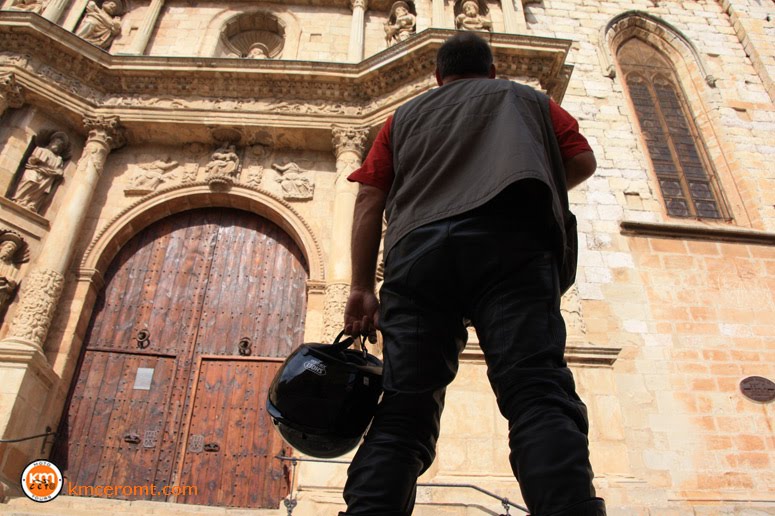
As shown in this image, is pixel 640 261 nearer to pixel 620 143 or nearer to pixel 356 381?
pixel 620 143

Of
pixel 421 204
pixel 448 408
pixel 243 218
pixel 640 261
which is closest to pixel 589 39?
pixel 640 261

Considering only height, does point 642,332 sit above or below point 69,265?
below

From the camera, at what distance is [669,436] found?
6707 mm

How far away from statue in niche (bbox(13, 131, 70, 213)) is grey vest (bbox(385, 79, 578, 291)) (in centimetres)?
669

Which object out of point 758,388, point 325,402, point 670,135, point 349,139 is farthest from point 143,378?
point 670,135

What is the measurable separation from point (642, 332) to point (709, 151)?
4.42 meters

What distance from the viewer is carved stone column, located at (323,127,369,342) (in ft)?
21.4

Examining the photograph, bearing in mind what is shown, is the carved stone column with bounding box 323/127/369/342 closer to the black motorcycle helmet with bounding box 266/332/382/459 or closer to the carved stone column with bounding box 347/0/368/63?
the carved stone column with bounding box 347/0/368/63

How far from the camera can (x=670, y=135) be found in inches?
401

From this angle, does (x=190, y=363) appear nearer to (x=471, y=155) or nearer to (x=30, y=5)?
(x=471, y=155)

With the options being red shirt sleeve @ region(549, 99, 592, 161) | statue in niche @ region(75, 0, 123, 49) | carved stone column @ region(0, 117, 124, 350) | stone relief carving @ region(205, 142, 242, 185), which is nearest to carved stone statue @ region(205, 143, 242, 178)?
stone relief carving @ region(205, 142, 242, 185)

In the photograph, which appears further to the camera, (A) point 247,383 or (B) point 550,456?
(A) point 247,383

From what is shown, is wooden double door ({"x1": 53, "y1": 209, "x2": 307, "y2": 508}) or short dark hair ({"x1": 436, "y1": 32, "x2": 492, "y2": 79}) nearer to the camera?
short dark hair ({"x1": 436, "y1": 32, "x2": 492, "y2": 79})

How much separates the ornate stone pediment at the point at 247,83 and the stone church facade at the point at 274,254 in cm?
3
